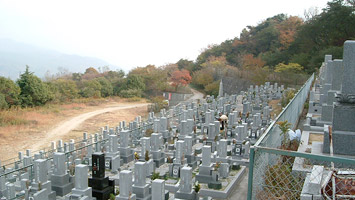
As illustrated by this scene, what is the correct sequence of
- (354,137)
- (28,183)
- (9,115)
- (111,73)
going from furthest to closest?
(111,73)
(9,115)
(28,183)
(354,137)

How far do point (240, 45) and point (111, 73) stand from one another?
890 inches

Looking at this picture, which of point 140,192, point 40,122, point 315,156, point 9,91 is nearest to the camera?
point 315,156

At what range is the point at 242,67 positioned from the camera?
43.8 m

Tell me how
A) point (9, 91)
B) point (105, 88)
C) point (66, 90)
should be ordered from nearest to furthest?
1. point (9, 91)
2. point (66, 90)
3. point (105, 88)

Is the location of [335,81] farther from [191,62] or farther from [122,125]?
[191,62]

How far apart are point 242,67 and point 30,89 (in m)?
26.7

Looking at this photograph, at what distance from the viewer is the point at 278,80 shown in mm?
33562

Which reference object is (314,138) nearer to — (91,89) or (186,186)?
(186,186)

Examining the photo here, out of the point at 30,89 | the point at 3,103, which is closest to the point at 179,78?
the point at 30,89

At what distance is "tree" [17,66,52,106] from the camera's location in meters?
32.4

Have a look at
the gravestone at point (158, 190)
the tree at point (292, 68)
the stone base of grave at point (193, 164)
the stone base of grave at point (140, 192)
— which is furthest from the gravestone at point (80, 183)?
the tree at point (292, 68)

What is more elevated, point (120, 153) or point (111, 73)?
point (111, 73)

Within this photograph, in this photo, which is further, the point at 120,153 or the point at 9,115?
the point at 9,115

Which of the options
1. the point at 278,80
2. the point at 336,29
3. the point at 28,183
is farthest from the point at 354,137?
the point at 336,29
